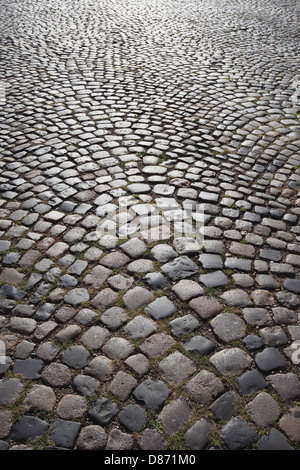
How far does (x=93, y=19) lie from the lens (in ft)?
33.4

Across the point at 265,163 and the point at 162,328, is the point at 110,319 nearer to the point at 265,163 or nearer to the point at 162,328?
the point at 162,328

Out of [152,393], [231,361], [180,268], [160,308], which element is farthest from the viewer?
[180,268]

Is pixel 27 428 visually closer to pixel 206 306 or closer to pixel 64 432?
pixel 64 432

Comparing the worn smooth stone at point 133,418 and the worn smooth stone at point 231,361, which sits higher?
the worn smooth stone at point 231,361

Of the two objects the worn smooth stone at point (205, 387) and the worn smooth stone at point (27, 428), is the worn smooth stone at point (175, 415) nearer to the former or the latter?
the worn smooth stone at point (205, 387)

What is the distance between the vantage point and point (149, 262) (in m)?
2.93

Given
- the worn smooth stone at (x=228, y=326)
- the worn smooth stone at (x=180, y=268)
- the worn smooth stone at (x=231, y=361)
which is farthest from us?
the worn smooth stone at (x=180, y=268)

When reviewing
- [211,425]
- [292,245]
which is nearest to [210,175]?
[292,245]

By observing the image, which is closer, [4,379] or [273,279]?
[4,379]

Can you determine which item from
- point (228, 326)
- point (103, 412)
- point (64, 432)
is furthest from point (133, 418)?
point (228, 326)

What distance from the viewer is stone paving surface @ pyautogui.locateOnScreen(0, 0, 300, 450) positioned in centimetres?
205

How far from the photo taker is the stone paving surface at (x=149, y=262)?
2047mm

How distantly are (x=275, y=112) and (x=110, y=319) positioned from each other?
4.21 meters

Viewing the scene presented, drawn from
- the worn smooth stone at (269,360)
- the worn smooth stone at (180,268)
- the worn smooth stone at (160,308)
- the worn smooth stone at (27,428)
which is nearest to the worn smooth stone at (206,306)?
the worn smooth stone at (160,308)
